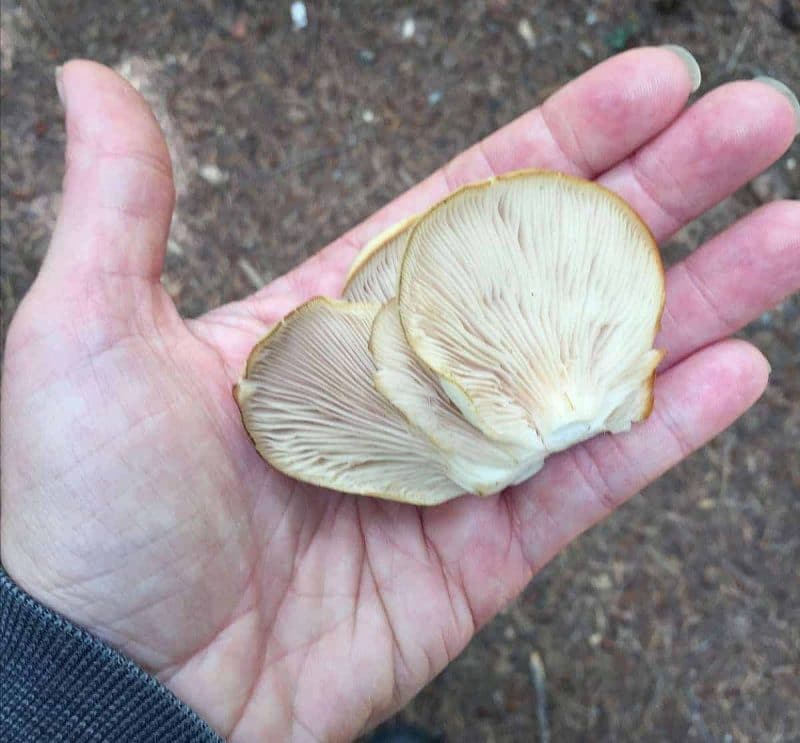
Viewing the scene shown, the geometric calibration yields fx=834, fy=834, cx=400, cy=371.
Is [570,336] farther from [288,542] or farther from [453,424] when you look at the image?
[288,542]

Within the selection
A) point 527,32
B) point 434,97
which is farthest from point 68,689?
point 527,32

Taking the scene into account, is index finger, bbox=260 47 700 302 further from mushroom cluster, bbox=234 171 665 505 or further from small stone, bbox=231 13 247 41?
small stone, bbox=231 13 247 41

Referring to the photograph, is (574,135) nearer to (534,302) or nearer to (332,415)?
(534,302)

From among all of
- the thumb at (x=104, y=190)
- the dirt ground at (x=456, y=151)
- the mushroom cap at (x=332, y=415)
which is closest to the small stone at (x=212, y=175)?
the dirt ground at (x=456, y=151)

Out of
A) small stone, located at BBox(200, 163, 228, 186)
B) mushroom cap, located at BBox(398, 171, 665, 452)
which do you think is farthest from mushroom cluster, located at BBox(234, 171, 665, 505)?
small stone, located at BBox(200, 163, 228, 186)

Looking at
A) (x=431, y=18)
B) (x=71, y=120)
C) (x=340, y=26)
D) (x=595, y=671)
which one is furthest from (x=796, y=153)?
(x=71, y=120)

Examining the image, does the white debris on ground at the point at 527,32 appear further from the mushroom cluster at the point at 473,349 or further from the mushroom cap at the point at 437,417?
the mushroom cap at the point at 437,417
